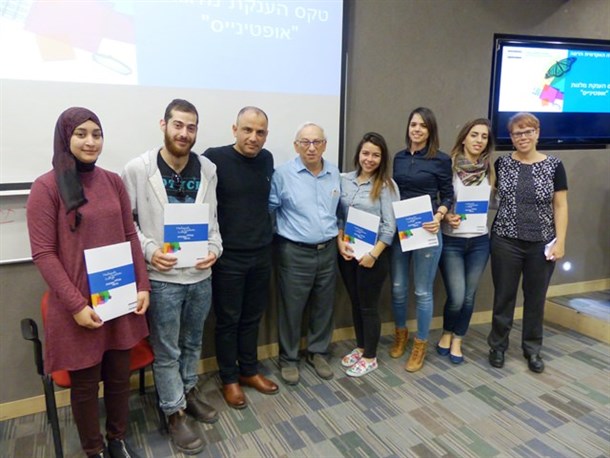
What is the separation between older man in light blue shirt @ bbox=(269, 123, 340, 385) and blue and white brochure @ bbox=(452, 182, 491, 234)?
77 cm

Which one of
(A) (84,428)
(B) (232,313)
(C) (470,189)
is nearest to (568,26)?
(C) (470,189)

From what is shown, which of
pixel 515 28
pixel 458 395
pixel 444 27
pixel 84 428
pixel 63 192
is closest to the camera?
pixel 63 192

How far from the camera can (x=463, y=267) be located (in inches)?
106

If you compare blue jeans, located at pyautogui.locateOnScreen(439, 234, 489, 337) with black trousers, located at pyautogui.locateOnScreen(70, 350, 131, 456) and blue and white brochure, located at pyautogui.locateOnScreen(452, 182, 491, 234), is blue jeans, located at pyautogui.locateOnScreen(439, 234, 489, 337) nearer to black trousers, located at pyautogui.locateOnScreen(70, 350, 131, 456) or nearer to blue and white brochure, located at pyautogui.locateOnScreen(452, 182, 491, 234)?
blue and white brochure, located at pyautogui.locateOnScreen(452, 182, 491, 234)

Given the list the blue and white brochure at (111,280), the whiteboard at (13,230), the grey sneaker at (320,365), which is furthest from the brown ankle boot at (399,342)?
the whiteboard at (13,230)

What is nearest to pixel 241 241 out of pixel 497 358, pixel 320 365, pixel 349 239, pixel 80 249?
pixel 349 239

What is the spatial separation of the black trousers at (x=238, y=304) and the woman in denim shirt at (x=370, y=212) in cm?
54

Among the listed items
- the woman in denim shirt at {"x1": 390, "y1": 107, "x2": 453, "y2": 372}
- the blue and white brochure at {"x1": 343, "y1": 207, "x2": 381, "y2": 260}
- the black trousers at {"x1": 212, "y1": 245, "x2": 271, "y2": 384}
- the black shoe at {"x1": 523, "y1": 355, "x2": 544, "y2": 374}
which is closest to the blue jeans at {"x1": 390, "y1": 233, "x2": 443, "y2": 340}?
the woman in denim shirt at {"x1": 390, "y1": 107, "x2": 453, "y2": 372}

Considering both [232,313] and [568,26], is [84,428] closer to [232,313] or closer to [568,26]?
[232,313]

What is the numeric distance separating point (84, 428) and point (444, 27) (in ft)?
10.4

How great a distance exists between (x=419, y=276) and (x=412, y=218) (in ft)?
1.42

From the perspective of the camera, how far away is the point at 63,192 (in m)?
1.46

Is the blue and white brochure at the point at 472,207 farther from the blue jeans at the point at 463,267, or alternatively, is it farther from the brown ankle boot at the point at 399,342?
the brown ankle boot at the point at 399,342

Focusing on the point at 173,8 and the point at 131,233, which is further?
the point at 173,8
